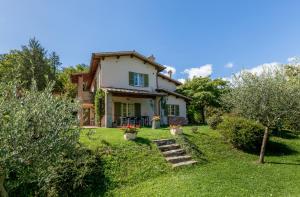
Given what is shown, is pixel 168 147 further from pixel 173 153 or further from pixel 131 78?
pixel 131 78

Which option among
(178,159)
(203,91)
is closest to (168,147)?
(178,159)

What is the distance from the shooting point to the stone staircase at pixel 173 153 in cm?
1339

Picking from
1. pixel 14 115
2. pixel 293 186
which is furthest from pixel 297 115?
pixel 14 115

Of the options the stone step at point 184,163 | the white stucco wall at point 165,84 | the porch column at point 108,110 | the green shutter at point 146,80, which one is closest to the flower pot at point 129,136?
the stone step at point 184,163

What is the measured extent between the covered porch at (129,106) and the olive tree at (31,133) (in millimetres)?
15306

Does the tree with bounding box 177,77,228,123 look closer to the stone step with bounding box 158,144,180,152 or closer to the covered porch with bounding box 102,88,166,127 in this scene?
the covered porch with bounding box 102,88,166,127

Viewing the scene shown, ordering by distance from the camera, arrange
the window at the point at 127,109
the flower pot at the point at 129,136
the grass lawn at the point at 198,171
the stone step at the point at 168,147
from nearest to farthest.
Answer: the grass lawn at the point at 198,171 → the stone step at the point at 168,147 → the flower pot at the point at 129,136 → the window at the point at 127,109

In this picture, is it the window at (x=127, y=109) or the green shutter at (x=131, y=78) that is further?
the green shutter at (x=131, y=78)

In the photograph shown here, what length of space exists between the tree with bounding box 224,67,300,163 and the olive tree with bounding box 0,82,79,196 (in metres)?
10.7

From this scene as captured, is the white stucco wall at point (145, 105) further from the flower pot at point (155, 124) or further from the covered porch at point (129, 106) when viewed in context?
the flower pot at point (155, 124)

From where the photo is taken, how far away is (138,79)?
26.9m

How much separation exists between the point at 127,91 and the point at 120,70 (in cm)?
308

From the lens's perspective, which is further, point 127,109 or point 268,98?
point 127,109

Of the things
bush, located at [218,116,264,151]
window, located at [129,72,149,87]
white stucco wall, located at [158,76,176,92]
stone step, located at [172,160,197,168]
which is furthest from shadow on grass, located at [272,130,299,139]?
white stucco wall, located at [158,76,176,92]
